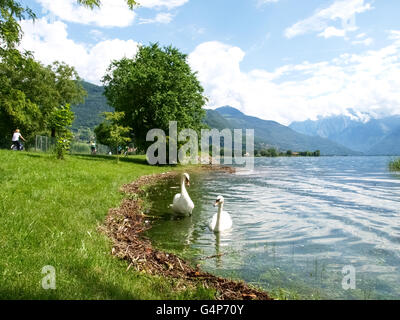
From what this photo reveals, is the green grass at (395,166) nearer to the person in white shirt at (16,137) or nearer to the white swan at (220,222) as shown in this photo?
the white swan at (220,222)

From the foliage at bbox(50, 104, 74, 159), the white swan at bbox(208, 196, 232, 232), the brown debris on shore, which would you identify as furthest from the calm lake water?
the foliage at bbox(50, 104, 74, 159)

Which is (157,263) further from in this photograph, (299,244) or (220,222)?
(299,244)

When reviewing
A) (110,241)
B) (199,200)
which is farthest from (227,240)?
(199,200)

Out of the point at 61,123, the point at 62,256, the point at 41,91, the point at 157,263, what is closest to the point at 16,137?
the point at 61,123

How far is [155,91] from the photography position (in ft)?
132

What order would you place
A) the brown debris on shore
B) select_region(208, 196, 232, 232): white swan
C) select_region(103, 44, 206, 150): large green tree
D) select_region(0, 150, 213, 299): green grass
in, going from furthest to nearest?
select_region(103, 44, 206, 150): large green tree, select_region(208, 196, 232, 232): white swan, the brown debris on shore, select_region(0, 150, 213, 299): green grass

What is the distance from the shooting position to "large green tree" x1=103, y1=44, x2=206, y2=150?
3897cm

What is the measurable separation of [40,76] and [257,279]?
60837 millimetres

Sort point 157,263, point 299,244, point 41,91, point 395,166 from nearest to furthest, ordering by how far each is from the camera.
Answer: point 157,263, point 299,244, point 395,166, point 41,91

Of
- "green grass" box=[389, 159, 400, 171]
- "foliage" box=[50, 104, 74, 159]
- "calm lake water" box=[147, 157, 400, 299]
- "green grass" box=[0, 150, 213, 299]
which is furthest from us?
"green grass" box=[389, 159, 400, 171]

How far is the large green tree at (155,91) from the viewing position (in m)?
39.0

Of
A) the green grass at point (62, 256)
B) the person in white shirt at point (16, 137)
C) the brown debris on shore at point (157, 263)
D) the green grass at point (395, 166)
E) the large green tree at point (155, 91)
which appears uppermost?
the large green tree at point (155, 91)

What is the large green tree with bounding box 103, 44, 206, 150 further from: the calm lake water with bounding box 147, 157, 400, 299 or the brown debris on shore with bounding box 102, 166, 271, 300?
the brown debris on shore with bounding box 102, 166, 271, 300

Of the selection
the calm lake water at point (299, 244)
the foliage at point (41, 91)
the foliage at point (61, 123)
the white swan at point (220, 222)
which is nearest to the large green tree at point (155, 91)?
the foliage at point (41, 91)
